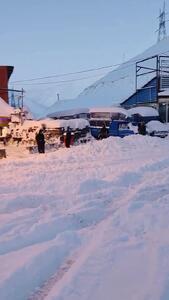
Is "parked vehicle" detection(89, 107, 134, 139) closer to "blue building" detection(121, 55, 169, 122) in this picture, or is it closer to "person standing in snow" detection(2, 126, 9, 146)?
"person standing in snow" detection(2, 126, 9, 146)

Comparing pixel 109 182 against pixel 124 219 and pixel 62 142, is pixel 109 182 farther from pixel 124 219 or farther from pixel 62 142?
pixel 62 142

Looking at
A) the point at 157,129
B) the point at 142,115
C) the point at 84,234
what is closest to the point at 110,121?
the point at 157,129

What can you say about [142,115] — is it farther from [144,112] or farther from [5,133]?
[5,133]

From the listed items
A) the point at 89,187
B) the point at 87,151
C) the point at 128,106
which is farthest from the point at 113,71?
the point at 89,187

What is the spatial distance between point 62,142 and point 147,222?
19.4 metres

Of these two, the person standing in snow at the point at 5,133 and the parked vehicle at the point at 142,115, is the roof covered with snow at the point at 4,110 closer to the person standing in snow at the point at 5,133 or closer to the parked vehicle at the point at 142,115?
the person standing in snow at the point at 5,133

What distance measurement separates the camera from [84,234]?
6789 mm

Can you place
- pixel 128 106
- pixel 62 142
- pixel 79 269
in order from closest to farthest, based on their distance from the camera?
pixel 79 269, pixel 62 142, pixel 128 106

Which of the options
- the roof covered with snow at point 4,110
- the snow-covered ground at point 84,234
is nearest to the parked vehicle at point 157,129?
the roof covered with snow at point 4,110

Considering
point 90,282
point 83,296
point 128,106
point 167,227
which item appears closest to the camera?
point 83,296

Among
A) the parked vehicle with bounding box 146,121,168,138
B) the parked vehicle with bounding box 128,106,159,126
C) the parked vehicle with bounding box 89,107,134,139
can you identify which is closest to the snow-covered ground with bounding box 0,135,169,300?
the parked vehicle with bounding box 89,107,134,139

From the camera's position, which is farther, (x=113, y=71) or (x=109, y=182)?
(x=113, y=71)

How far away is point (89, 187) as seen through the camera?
1074cm

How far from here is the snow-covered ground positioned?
4.81m
